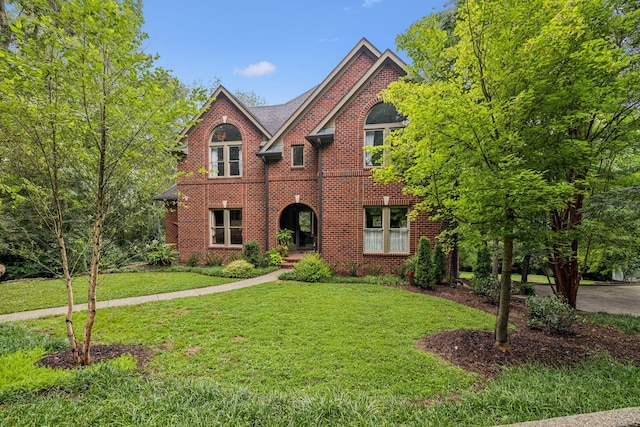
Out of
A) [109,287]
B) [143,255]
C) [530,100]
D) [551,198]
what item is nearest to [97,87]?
[143,255]

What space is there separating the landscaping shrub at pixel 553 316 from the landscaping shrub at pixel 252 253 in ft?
30.2

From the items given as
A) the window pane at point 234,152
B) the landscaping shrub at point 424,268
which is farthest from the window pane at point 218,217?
the landscaping shrub at point 424,268

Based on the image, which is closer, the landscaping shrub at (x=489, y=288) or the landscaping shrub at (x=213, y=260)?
the landscaping shrub at (x=489, y=288)

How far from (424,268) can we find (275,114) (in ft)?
35.9

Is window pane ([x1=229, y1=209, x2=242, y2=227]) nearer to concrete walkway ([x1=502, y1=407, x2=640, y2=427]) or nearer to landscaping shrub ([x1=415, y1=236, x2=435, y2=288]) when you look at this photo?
landscaping shrub ([x1=415, y1=236, x2=435, y2=288])

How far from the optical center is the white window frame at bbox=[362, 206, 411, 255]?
10.4 metres

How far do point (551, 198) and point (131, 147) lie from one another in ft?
18.9

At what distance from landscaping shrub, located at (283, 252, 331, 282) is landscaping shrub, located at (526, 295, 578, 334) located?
5.97 metres

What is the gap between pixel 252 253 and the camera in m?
11.6

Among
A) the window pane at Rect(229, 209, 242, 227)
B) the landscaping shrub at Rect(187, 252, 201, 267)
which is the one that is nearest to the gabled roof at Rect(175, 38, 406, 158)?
the window pane at Rect(229, 209, 242, 227)

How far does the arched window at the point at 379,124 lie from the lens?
10.1 meters

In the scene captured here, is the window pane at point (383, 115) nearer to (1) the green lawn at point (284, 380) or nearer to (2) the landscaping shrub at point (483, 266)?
(2) the landscaping shrub at point (483, 266)

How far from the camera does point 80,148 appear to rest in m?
3.50

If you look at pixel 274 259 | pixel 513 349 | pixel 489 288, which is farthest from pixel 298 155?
pixel 513 349
